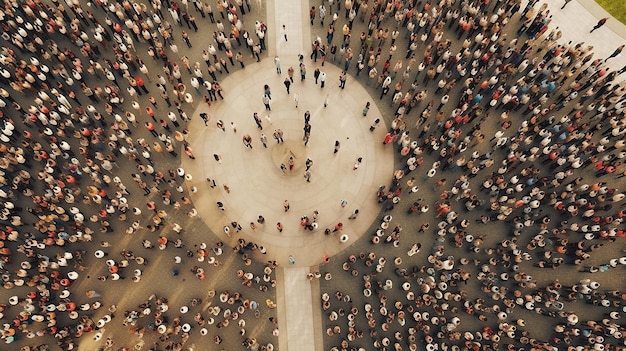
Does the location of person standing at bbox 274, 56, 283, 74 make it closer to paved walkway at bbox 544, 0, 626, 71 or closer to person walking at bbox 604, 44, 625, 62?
paved walkway at bbox 544, 0, 626, 71

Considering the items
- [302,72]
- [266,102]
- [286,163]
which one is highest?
[302,72]

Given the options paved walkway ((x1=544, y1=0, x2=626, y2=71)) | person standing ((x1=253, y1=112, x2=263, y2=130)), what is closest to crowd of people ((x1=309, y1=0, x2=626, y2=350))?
paved walkway ((x1=544, y1=0, x2=626, y2=71))

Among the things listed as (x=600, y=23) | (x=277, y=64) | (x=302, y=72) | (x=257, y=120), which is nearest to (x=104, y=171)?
(x=257, y=120)

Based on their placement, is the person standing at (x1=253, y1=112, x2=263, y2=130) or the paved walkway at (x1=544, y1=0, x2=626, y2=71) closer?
the person standing at (x1=253, y1=112, x2=263, y2=130)

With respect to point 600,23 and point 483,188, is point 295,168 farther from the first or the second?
point 600,23

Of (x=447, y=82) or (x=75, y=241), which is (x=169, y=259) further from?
(x=447, y=82)

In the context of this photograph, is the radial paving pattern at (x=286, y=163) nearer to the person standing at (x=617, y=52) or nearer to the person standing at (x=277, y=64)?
the person standing at (x=277, y=64)

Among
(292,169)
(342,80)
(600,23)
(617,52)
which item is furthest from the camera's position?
(600,23)
